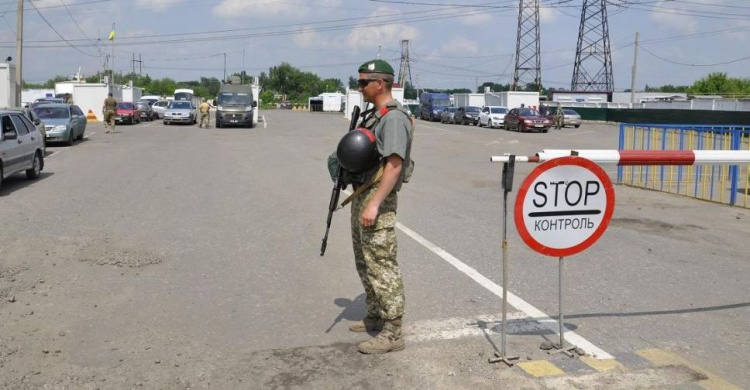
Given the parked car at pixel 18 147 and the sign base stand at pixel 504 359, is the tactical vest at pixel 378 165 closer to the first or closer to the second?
the sign base stand at pixel 504 359

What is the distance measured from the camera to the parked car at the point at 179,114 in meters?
42.6

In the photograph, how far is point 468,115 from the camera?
50.8m

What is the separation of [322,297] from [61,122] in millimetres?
21672

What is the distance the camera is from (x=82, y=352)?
488cm

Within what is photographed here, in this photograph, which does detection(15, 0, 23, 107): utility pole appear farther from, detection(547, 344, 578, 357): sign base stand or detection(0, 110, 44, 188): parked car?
detection(547, 344, 578, 357): sign base stand

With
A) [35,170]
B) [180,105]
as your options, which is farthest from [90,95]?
[35,170]

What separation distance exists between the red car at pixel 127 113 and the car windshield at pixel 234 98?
734 centimetres

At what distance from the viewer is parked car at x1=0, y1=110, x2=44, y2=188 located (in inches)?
530

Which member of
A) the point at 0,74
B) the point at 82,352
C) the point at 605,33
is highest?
the point at 605,33

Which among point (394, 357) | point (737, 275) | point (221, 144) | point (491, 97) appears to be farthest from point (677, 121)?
point (394, 357)

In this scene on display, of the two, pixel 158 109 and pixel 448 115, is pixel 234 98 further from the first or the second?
pixel 448 115

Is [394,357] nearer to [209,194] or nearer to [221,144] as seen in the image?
[209,194]

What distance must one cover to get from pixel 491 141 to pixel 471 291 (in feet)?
88.4

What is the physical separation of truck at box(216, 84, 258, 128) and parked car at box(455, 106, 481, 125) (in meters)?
17.1
